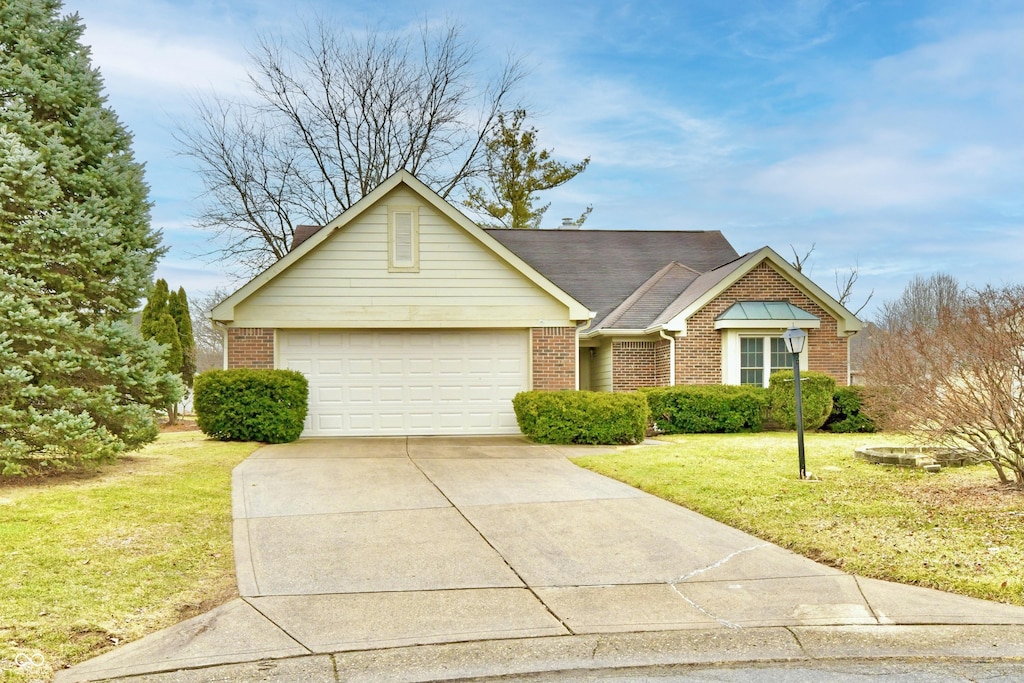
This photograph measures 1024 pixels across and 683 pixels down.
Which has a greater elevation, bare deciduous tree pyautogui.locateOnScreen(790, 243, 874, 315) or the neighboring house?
bare deciduous tree pyautogui.locateOnScreen(790, 243, 874, 315)

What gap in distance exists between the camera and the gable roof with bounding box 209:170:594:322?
52.9ft

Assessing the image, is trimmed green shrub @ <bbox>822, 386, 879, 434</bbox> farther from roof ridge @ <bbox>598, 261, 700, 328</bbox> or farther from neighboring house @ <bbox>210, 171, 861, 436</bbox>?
neighboring house @ <bbox>210, 171, 861, 436</bbox>

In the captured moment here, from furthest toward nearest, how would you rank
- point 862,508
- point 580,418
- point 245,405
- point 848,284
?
point 848,284, point 580,418, point 245,405, point 862,508

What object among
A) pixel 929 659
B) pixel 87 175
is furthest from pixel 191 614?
pixel 87 175

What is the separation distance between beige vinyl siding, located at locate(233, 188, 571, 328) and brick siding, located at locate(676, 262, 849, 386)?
418 cm

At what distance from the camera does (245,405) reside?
15172mm

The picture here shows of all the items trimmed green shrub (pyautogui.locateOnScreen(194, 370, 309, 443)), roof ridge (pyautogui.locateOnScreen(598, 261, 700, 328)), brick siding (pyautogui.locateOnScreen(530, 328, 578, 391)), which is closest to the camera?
trimmed green shrub (pyautogui.locateOnScreen(194, 370, 309, 443))

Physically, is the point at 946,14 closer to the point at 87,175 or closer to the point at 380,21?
the point at 87,175

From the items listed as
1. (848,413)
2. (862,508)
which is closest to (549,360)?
(848,413)

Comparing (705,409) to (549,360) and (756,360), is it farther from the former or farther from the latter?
(549,360)

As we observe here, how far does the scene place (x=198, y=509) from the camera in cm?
893

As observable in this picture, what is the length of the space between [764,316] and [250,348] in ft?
38.7

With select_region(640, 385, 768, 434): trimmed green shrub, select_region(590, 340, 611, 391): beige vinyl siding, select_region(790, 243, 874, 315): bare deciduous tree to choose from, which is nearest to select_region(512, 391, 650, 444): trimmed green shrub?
select_region(640, 385, 768, 434): trimmed green shrub

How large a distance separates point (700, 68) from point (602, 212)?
1863 cm
